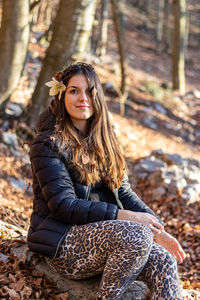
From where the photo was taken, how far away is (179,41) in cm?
1459

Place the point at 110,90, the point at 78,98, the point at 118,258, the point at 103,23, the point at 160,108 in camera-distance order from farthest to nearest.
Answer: the point at 103,23 → the point at 160,108 → the point at 110,90 → the point at 78,98 → the point at 118,258

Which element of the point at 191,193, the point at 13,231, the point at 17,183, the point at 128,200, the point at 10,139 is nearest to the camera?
the point at 128,200

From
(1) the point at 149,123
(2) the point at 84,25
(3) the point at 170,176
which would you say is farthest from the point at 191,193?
(1) the point at 149,123

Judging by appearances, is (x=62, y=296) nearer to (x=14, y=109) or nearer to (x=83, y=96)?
(x=83, y=96)

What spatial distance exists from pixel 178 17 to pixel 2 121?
10.1 meters

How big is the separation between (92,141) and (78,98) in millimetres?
375

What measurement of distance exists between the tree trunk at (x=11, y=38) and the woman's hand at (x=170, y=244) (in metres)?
4.36

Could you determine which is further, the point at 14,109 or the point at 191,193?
the point at 14,109

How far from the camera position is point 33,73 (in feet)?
35.8

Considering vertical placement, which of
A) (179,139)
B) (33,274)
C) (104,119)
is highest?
(104,119)

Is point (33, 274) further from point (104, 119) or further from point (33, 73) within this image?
point (33, 73)

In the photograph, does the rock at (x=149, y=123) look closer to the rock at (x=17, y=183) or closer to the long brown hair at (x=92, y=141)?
the rock at (x=17, y=183)

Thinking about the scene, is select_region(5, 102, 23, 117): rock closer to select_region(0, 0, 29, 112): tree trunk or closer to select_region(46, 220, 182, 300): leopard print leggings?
select_region(0, 0, 29, 112): tree trunk

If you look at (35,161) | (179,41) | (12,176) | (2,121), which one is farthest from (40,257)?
(179,41)
